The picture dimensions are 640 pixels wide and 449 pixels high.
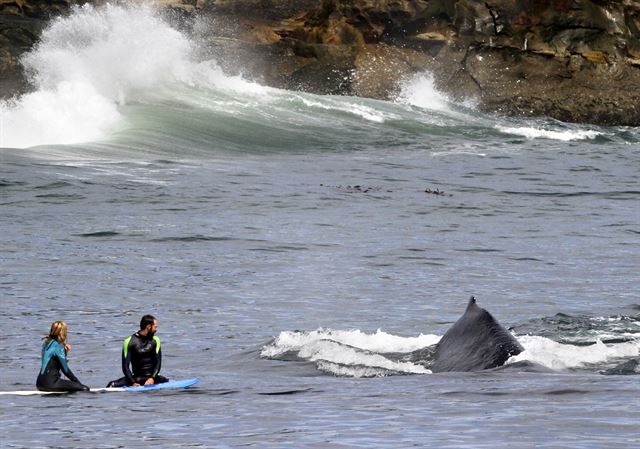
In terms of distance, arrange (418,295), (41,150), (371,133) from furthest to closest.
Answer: (371,133) → (41,150) → (418,295)

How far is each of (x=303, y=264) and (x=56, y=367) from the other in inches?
344

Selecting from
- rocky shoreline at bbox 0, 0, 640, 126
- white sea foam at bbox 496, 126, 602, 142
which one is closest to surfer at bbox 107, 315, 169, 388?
white sea foam at bbox 496, 126, 602, 142

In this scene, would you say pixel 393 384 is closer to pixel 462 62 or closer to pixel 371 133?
pixel 371 133

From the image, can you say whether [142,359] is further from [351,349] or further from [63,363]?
[351,349]

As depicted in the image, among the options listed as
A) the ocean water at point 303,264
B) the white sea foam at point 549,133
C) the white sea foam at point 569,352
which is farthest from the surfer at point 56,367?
the white sea foam at point 549,133

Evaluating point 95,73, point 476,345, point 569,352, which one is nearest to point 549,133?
point 95,73

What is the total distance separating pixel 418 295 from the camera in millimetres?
19328

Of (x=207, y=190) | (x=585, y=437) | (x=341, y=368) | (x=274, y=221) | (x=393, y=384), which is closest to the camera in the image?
(x=585, y=437)

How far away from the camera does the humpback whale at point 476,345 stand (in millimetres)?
13383

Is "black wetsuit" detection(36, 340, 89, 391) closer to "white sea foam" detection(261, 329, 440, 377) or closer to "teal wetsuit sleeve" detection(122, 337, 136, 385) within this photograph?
"teal wetsuit sleeve" detection(122, 337, 136, 385)

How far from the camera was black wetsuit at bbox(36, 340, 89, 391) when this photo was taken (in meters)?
13.2

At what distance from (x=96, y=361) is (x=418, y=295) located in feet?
19.1

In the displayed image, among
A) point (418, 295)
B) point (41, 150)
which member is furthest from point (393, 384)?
point (41, 150)

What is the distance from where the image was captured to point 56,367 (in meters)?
13.3
